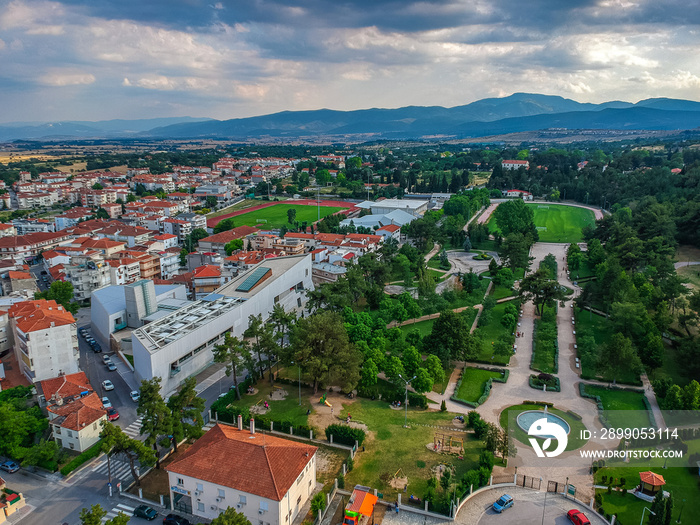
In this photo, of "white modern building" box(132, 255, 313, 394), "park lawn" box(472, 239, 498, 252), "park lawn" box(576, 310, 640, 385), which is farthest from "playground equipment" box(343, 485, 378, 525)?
"park lawn" box(472, 239, 498, 252)

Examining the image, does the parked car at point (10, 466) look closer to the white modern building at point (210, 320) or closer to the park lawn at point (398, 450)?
the white modern building at point (210, 320)

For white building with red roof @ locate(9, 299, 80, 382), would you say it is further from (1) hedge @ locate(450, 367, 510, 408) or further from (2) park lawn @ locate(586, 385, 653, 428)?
(2) park lawn @ locate(586, 385, 653, 428)

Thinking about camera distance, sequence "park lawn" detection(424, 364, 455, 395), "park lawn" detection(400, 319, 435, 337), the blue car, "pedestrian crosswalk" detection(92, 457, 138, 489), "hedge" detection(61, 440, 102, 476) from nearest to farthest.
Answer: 1. the blue car
2. "pedestrian crosswalk" detection(92, 457, 138, 489)
3. "hedge" detection(61, 440, 102, 476)
4. "park lawn" detection(424, 364, 455, 395)
5. "park lawn" detection(400, 319, 435, 337)

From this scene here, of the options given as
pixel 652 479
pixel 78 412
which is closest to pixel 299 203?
pixel 78 412

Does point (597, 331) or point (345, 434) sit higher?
point (345, 434)

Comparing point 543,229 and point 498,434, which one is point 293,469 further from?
point 543,229

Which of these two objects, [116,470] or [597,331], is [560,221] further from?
[116,470]
